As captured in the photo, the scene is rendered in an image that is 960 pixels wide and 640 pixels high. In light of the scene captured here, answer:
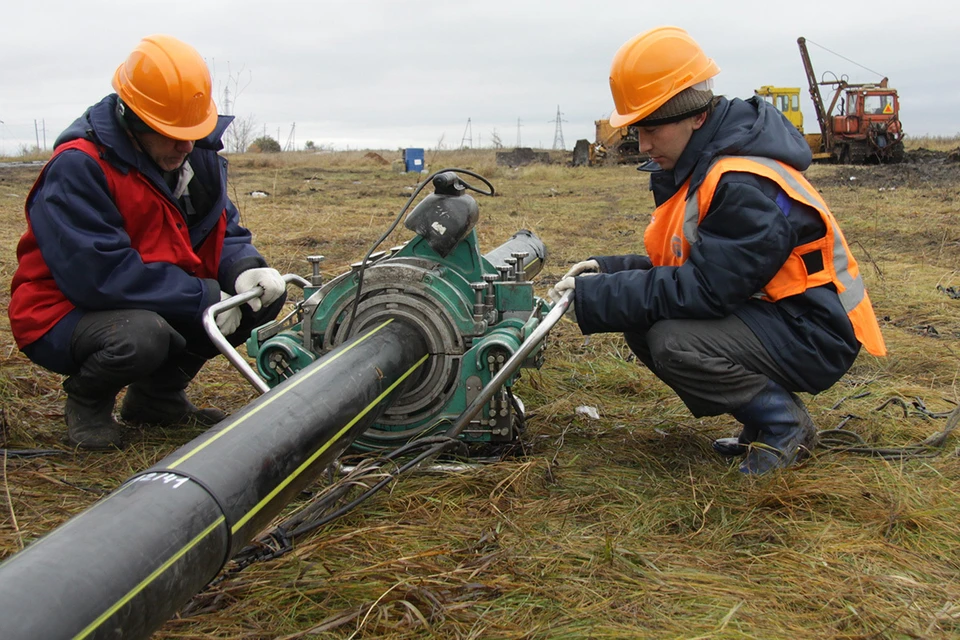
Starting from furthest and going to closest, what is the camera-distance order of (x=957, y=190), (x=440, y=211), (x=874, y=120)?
(x=874, y=120) < (x=957, y=190) < (x=440, y=211)

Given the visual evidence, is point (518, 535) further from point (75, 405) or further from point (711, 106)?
point (75, 405)


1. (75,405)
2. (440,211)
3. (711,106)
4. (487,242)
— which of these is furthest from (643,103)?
(487,242)

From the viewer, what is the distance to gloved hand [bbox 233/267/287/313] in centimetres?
354

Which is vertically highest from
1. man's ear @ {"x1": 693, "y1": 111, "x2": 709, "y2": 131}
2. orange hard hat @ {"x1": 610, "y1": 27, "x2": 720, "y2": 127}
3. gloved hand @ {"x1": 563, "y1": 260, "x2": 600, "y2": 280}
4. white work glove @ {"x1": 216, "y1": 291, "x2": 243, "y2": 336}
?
orange hard hat @ {"x1": 610, "y1": 27, "x2": 720, "y2": 127}

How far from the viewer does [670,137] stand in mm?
3123

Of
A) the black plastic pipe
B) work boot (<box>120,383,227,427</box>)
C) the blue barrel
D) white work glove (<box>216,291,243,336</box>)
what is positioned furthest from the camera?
the blue barrel

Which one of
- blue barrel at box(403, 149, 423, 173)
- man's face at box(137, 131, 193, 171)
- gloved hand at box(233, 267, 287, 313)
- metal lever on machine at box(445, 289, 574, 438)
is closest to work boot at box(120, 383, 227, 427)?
gloved hand at box(233, 267, 287, 313)

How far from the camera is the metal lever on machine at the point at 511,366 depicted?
280cm

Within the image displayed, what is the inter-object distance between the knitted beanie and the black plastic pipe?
1427 mm

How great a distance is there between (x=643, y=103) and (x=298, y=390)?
62.2 inches

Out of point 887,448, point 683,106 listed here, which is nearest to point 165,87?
point 683,106

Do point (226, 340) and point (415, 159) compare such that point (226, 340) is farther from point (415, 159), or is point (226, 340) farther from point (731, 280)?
point (415, 159)

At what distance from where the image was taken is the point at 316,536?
8.38 ft

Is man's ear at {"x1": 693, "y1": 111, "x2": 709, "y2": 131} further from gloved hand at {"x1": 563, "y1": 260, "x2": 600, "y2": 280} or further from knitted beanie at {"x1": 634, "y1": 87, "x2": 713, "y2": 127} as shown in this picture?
Answer: gloved hand at {"x1": 563, "y1": 260, "x2": 600, "y2": 280}
